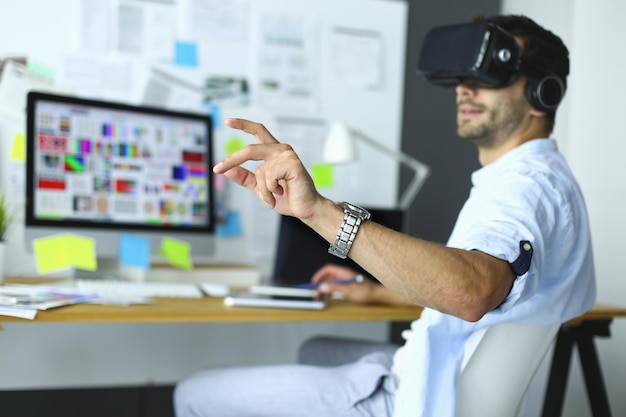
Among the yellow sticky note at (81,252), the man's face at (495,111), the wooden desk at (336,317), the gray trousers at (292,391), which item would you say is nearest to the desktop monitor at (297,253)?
the wooden desk at (336,317)

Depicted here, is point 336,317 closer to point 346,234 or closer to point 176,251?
point 176,251

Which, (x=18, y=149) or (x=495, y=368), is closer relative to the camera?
(x=495, y=368)

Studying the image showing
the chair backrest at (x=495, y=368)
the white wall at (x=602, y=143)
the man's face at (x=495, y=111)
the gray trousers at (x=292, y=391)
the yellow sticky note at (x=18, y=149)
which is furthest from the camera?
the white wall at (x=602, y=143)

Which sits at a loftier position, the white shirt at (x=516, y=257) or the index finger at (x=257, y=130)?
the index finger at (x=257, y=130)

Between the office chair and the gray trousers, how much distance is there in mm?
181

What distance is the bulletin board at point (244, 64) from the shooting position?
2.34m

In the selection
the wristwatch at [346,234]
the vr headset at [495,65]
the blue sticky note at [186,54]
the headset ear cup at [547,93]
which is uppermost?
the blue sticky note at [186,54]

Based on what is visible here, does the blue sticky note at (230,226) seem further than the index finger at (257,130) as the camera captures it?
Yes

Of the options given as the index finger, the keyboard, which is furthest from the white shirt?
the keyboard

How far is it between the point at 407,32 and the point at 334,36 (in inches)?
15.3

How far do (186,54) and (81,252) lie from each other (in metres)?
0.91

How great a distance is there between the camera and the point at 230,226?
261 centimetres

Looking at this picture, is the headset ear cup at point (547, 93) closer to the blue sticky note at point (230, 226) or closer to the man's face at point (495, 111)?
the man's face at point (495, 111)

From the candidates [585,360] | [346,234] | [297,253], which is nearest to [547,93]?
[346,234]
